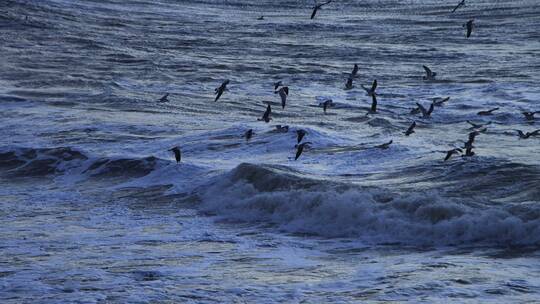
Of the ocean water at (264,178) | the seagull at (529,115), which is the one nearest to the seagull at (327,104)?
the ocean water at (264,178)

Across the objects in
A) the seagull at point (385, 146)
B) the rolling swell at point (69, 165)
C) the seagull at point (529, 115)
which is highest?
the seagull at point (529, 115)

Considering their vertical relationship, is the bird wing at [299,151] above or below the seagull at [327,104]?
below

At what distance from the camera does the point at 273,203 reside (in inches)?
484

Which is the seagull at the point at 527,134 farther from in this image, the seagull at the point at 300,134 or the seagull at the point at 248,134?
the seagull at the point at 248,134

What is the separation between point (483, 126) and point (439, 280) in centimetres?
942

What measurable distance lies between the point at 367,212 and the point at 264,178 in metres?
2.30

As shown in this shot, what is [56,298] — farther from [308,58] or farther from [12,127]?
[308,58]

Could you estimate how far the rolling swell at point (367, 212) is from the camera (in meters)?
10.4

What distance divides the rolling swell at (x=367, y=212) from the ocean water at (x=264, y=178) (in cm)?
3

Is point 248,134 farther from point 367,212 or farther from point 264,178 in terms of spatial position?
point 367,212

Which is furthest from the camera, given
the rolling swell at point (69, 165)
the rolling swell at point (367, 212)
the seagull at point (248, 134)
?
the seagull at point (248, 134)

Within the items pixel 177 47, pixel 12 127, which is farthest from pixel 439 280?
pixel 177 47

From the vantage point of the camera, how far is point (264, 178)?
13344 millimetres

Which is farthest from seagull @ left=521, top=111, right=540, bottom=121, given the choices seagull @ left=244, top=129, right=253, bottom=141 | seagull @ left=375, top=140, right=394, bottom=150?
seagull @ left=244, top=129, right=253, bottom=141
